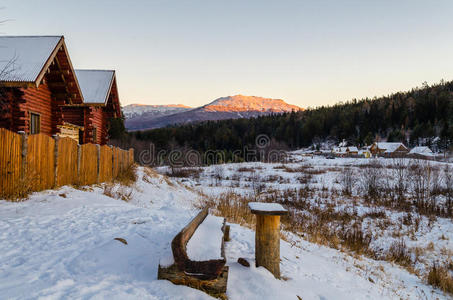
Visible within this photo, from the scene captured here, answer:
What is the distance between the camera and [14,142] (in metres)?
6.40

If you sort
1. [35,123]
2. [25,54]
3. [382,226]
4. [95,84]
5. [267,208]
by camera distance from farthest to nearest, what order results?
[95,84], [35,123], [382,226], [25,54], [267,208]

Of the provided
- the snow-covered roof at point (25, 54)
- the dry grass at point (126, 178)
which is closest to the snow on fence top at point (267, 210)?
the snow-covered roof at point (25, 54)

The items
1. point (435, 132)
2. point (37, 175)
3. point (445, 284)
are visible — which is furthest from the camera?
point (435, 132)

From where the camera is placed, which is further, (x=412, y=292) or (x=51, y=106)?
(x=51, y=106)

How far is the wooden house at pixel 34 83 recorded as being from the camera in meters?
9.91

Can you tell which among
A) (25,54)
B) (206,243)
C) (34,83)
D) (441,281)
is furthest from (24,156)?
(441,281)

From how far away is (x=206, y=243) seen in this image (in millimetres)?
3471

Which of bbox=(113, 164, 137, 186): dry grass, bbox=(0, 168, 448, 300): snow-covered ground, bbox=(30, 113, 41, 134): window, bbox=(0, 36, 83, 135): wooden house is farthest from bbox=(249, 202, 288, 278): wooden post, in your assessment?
bbox=(30, 113, 41, 134): window

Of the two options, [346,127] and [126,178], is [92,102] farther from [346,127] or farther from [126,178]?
[346,127]

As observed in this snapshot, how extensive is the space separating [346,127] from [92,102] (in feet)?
328

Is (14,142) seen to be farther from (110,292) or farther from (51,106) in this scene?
(51,106)

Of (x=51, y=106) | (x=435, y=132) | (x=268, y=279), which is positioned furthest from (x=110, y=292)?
(x=435, y=132)

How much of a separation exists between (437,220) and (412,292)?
8371mm

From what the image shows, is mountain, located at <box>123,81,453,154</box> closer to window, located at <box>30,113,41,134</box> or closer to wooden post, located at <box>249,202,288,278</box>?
window, located at <box>30,113,41,134</box>
